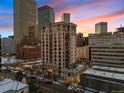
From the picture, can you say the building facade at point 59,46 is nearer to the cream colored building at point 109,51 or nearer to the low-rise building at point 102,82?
the cream colored building at point 109,51

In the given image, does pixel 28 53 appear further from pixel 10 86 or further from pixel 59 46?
pixel 10 86

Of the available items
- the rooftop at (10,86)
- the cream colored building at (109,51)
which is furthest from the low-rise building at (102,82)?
the cream colored building at (109,51)

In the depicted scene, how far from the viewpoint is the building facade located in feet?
218

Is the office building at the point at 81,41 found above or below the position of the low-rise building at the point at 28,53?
above

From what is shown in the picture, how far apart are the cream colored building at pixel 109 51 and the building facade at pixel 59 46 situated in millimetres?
17606

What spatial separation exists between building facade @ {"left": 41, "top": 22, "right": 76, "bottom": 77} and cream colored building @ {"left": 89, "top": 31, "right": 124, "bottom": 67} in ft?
57.8

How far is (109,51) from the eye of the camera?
78.8 m

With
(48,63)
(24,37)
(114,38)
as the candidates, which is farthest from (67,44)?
(24,37)

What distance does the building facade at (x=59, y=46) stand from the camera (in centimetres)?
6638

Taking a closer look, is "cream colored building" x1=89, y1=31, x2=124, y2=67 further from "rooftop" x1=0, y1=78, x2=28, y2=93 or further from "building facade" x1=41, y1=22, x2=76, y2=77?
"rooftop" x1=0, y1=78, x2=28, y2=93

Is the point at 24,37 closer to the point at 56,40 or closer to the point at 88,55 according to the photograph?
the point at 88,55

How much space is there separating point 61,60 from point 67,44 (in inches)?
271

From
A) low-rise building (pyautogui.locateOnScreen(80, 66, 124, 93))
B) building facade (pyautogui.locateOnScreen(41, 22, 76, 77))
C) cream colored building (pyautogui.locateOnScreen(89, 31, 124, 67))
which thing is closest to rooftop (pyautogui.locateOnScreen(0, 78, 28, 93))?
low-rise building (pyautogui.locateOnScreen(80, 66, 124, 93))

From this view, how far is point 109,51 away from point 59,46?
2473 centimetres
